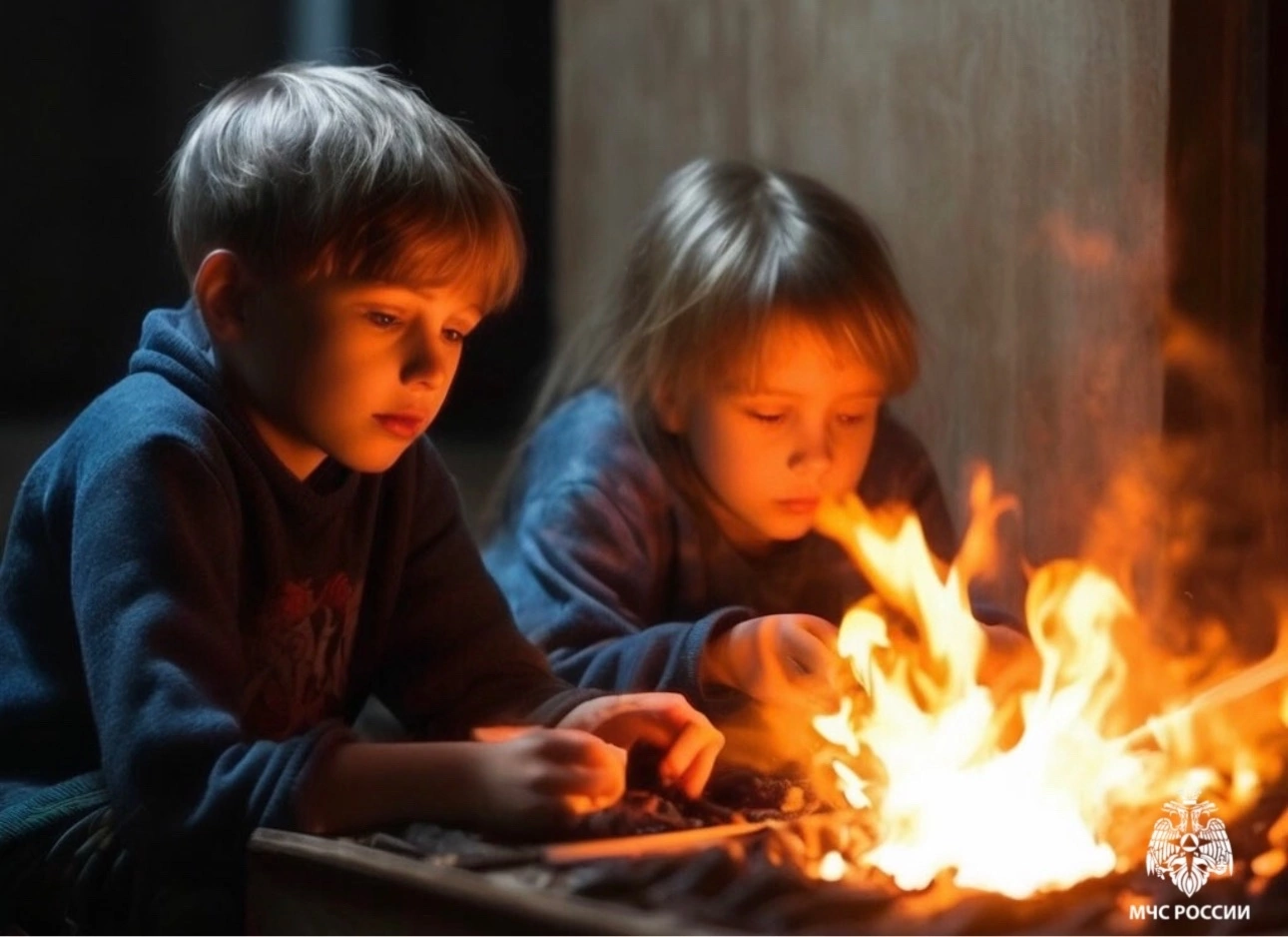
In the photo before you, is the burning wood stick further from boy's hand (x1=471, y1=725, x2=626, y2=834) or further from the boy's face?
the boy's face

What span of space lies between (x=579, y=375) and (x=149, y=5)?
0.98 meters

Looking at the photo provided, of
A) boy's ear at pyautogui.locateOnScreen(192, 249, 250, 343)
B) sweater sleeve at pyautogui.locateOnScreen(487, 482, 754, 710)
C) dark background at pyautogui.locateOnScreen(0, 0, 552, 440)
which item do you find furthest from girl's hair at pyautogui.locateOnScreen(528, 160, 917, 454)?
boy's ear at pyautogui.locateOnScreen(192, 249, 250, 343)

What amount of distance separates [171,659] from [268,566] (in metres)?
0.19

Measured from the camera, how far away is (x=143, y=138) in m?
2.62

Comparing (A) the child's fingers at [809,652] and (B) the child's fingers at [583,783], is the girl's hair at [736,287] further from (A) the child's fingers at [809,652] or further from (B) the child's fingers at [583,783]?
(B) the child's fingers at [583,783]

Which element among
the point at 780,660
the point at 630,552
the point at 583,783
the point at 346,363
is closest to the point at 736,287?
the point at 630,552

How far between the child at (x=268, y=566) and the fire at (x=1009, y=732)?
0.55 feet

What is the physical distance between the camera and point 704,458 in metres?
1.93

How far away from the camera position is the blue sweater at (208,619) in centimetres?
131

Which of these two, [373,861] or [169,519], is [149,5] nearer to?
[169,519]

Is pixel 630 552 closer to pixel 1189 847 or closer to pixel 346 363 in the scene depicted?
pixel 346 363

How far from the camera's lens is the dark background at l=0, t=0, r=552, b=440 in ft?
8.07

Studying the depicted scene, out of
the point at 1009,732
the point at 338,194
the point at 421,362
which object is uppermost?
the point at 338,194

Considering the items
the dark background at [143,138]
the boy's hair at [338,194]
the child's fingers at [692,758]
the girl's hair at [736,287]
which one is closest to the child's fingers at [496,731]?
the child's fingers at [692,758]
